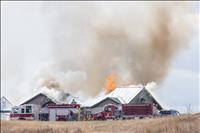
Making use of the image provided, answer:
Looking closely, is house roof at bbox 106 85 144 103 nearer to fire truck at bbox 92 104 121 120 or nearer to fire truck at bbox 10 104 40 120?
fire truck at bbox 92 104 121 120

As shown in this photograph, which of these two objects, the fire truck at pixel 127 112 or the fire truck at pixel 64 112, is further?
the fire truck at pixel 64 112

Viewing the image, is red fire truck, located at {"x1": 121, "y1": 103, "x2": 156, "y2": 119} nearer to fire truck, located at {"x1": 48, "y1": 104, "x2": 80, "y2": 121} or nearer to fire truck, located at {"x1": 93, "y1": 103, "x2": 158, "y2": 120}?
fire truck, located at {"x1": 93, "y1": 103, "x2": 158, "y2": 120}

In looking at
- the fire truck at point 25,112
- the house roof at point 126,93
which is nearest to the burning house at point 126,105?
the house roof at point 126,93

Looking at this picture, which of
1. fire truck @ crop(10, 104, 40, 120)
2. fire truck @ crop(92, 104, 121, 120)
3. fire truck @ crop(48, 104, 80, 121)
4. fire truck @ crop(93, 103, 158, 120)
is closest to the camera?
fire truck @ crop(93, 103, 158, 120)

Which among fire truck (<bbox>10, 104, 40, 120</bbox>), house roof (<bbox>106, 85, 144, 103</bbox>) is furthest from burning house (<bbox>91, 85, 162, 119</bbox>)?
fire truck (<bbox>10, 104, 40, 120</bbox>)

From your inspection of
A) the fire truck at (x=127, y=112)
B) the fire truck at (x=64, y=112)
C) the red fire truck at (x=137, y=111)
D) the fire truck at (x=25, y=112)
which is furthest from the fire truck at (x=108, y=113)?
the fire truck at (x=25, y=112)

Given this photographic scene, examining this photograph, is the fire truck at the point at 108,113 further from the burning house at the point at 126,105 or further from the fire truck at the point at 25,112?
the fire truck at the point at 25,112

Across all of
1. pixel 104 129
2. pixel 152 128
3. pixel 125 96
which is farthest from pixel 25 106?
pixel 152 128

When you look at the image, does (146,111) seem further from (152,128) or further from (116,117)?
(152,128)

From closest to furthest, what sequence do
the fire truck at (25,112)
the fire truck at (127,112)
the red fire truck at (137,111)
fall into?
the red fire truck at (137,111), the fire truck at (127,112), the fire truck at (25,112)

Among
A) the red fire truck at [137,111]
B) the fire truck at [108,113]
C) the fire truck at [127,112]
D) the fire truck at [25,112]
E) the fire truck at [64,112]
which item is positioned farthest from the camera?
the fire truck at [25,112]

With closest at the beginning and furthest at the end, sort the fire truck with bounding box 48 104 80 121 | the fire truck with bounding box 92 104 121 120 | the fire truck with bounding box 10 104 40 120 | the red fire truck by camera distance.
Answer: the red fire truck < the fire truck with bounding box 92 104 121 120 < the fire truck with bounding box 48 104 80 121 < the fire truck with bounding box 10 104 40 120

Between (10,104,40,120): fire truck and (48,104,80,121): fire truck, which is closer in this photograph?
(48,104,80,121): fire truck

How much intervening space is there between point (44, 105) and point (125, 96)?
568 inches
